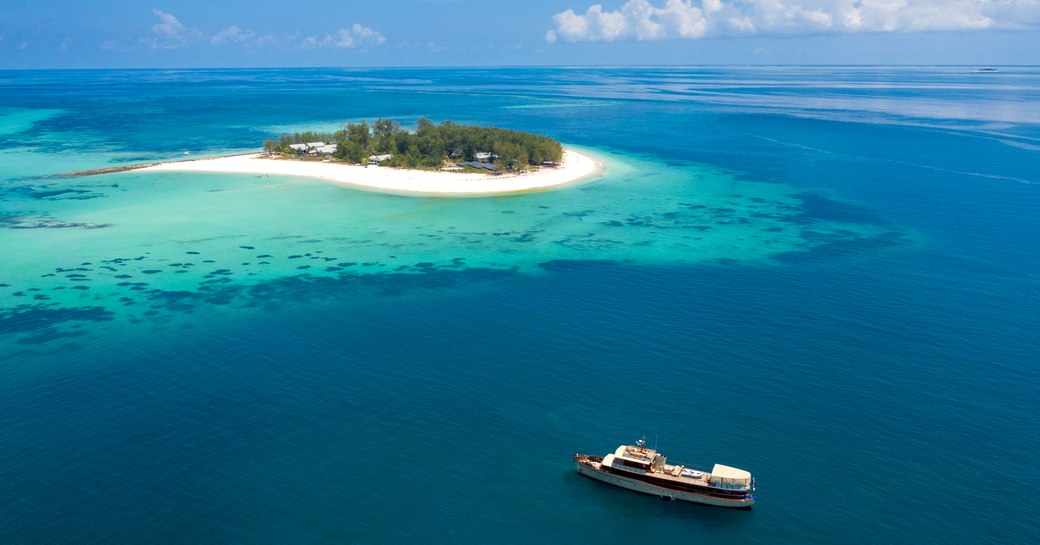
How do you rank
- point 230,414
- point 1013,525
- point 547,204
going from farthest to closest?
point 547,204 < point 230,414 < point 1013,525

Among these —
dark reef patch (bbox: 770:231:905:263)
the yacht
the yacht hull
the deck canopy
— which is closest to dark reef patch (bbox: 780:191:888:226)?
dark reef patch (bbox: 770:231:905:263)

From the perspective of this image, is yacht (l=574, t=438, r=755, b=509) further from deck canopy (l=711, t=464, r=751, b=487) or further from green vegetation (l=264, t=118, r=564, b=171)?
green vegetation (l=264, t=118, r=564, b=171)

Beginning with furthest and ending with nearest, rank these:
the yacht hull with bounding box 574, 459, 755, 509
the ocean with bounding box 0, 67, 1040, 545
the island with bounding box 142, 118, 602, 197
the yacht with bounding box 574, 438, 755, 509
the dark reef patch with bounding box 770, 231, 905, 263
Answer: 1. the island with bounding box 142, 118, 602, 197
2. the dark reef patch with bounding box 770, 231, 905, 263
3. the yacht hull with bounding box 574, 459, 755, 509
4. the yacht with bounding box 574, 438, 755, 509
5. the ocean with bounding box 0, 67, 1040, 545

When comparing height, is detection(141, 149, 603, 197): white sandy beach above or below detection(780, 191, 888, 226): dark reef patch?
above

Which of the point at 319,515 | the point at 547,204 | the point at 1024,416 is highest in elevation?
the point at 547,204

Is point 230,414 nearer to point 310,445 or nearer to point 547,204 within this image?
point 310,445

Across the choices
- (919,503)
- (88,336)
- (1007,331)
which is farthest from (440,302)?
(1007,331)

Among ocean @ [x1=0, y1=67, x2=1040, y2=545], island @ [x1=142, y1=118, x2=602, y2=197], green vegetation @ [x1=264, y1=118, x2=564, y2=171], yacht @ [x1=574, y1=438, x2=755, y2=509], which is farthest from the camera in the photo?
green vegetation @ [x1=264, y1=118, x2=564, y2=171]

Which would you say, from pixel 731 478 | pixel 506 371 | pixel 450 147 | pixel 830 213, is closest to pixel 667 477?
pixel 731 478
